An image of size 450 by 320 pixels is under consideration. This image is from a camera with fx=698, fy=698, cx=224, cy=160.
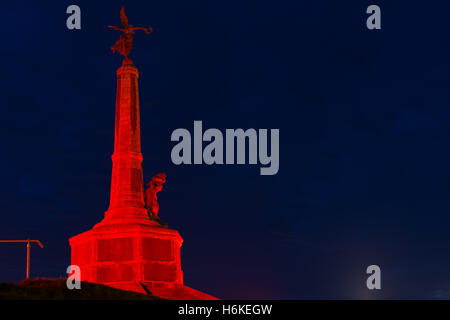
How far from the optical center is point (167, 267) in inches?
1281

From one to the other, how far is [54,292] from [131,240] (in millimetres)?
12230

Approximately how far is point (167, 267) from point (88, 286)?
11.9m

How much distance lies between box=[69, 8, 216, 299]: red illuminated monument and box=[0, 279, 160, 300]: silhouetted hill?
8267mm

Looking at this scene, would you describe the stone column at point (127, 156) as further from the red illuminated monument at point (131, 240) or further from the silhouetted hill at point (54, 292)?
the silhouetted hill at point (54, 292)

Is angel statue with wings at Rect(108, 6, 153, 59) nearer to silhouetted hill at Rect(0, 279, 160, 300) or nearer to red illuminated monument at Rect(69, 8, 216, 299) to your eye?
red illuminated monument at Rect(69, 8, 216, 299)

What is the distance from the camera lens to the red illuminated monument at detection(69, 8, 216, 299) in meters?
31.6

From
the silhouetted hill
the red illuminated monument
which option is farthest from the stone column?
the silhouetted hill

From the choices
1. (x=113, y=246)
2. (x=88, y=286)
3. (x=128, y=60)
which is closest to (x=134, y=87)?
(x=128, y=60)

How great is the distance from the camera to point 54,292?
64.5 feet

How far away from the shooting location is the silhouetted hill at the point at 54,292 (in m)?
18.9
